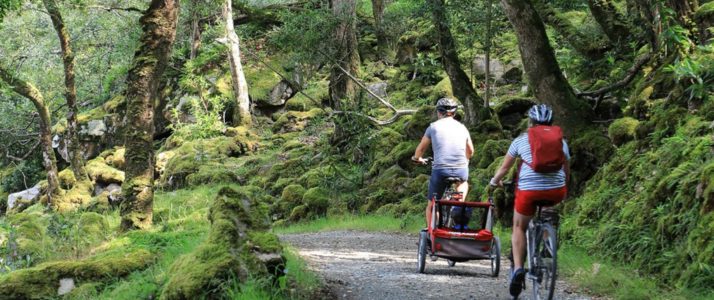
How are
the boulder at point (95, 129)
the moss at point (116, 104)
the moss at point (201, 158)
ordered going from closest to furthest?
the moss at point (201, 158)
the boulder at point (95, 129)
the moss at point (116, 104)

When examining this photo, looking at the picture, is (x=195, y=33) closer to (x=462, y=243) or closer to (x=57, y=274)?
(x=57, y=274)

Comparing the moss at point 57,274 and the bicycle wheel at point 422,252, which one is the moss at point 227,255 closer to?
the moss at point 57,274

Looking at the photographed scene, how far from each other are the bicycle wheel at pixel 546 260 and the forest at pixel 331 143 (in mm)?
912

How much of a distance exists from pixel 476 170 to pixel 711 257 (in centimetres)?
879

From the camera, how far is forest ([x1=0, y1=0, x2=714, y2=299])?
7.02 meters

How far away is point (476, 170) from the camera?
48.6 ft

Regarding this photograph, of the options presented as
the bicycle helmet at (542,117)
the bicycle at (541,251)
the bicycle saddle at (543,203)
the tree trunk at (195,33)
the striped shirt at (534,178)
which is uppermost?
the tree trunk at (195,33)

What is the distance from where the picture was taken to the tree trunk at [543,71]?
40.0 ft

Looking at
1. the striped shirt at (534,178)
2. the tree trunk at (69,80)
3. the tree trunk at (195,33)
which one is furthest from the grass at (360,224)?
the tree trunk at (195,33)

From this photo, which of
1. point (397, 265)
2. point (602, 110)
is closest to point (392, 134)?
point (602, 110)

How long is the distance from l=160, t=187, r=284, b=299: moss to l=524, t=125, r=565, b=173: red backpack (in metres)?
2.39

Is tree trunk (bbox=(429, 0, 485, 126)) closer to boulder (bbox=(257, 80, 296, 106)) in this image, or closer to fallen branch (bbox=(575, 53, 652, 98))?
fallen branch (bbox=(575, 53, 652, 98))

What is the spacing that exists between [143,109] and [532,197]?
8.62 m

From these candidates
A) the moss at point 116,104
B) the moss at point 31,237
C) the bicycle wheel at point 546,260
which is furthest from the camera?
the moss at point 116,104
